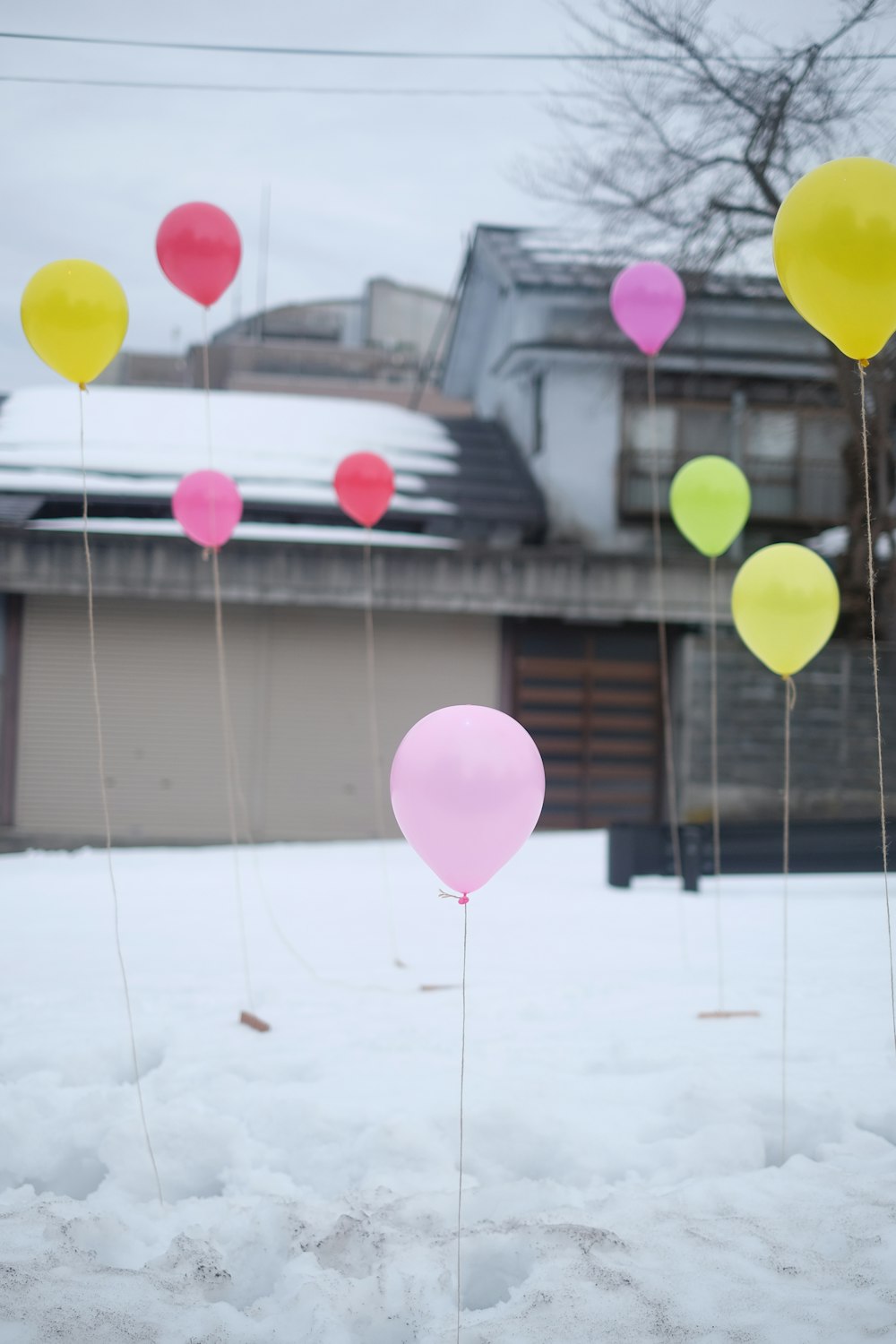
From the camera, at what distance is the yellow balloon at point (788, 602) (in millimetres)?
4398

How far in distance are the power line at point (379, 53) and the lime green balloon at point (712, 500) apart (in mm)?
4746

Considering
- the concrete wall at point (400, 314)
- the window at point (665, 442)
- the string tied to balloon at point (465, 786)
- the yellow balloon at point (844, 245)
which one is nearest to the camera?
the string tied to balloon at point (465, 786)

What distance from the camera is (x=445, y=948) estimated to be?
5.97 m

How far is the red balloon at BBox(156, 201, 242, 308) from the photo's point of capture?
473cm

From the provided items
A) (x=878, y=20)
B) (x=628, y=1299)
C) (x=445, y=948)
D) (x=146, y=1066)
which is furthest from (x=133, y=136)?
(x=628, y=1299)

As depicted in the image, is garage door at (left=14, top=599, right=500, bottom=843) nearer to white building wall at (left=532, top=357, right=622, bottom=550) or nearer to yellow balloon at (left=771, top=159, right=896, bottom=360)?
white building wall at (left=532, top=357, right=622, bottom=550)

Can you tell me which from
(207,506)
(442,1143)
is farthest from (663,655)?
(442,1143)

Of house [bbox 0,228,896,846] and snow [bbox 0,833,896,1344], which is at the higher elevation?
house [bbox 0,228,896,846]

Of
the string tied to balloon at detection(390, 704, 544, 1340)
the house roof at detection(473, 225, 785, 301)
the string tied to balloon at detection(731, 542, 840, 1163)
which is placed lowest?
the string tied to balloon at detection(390, 704, 544, 1340)

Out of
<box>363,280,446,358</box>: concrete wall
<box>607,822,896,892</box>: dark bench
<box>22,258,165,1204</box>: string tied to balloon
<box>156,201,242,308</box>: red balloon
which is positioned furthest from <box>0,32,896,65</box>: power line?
<box>363,280,446,358</box>: concrete wall

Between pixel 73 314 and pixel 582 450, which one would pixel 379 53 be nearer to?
pixel 582 450

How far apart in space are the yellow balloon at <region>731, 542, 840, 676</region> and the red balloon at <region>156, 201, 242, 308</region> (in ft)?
8.92

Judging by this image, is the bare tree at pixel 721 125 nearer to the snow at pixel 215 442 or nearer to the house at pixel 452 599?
the house at pixel 452 599

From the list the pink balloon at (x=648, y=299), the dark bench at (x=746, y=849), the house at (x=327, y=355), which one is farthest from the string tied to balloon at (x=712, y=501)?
the house at (x=327, y=355)
